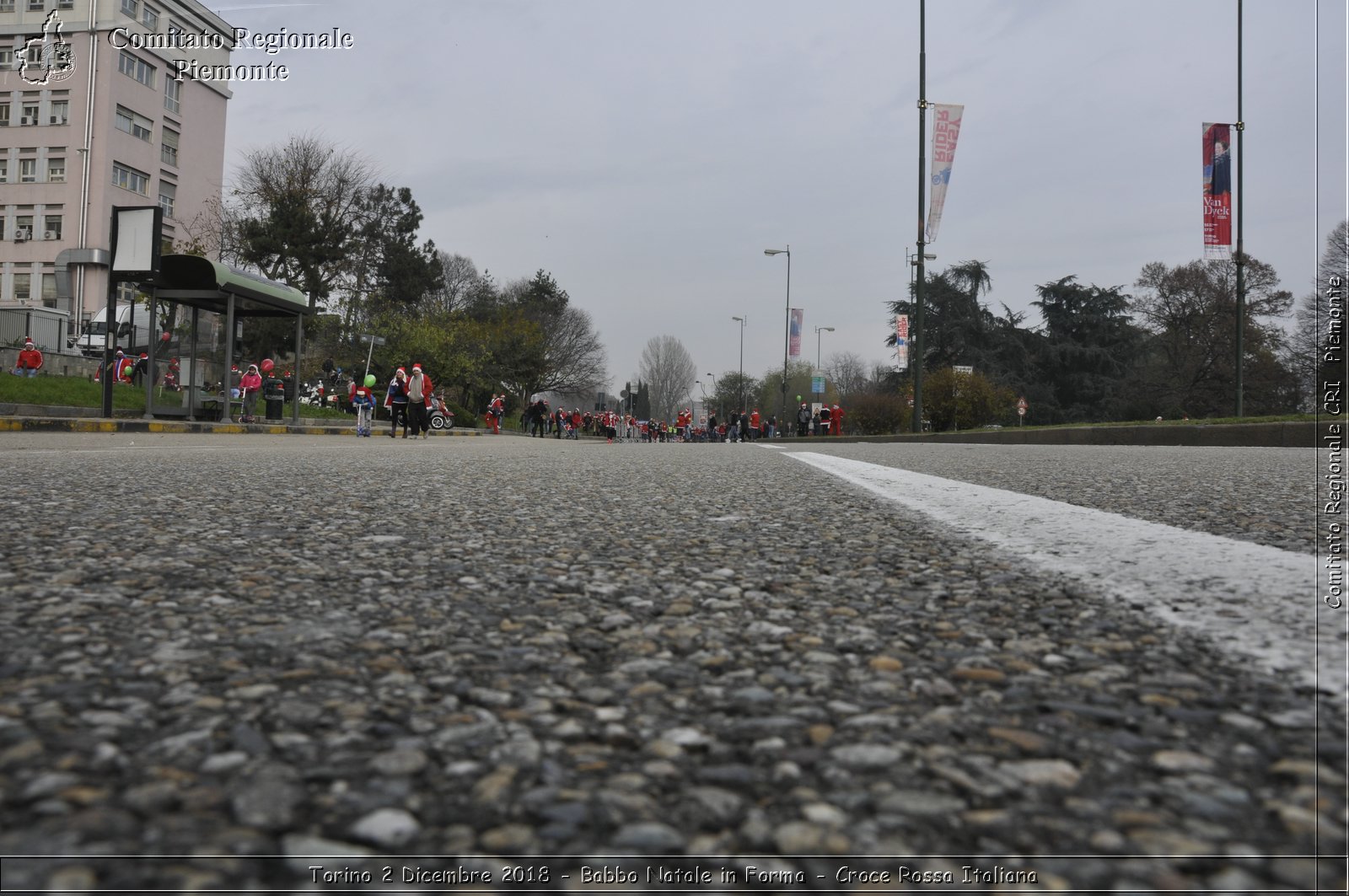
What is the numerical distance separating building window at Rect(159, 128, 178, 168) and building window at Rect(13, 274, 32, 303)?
980 cm

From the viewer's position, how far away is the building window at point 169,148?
2056 inches

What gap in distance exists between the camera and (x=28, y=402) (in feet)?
61.3

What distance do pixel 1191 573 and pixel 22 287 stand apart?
5972 cm

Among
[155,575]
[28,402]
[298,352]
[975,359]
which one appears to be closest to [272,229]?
[298,352]

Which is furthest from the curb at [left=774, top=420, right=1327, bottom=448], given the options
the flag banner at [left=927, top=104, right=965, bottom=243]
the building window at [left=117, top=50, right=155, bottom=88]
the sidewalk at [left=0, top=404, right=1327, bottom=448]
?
the building window at [left=117, top=50, right=155, bottom=88]

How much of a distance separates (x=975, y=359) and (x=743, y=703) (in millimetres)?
49131

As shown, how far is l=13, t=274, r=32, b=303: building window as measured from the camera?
48.3 metres

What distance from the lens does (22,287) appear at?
48500mm

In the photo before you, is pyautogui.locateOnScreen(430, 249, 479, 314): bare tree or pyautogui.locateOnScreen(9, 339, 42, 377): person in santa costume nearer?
pyautogui.locateOnScreen(9, 339, 42, 377): person in santa costume

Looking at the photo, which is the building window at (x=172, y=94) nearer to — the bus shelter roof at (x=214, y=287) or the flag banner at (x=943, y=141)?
the bus shelter roof at (x=214, y=287)

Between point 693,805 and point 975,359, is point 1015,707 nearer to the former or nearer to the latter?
point 693,805

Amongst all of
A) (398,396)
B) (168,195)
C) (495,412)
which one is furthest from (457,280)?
(398,396)

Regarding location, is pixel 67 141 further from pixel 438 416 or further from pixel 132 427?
pixel 132 427

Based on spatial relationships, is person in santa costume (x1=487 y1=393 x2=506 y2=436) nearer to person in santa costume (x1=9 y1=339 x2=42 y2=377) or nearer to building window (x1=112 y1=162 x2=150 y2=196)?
person in santa costume (x1=9 y1=339 x2=42 y2=377)
